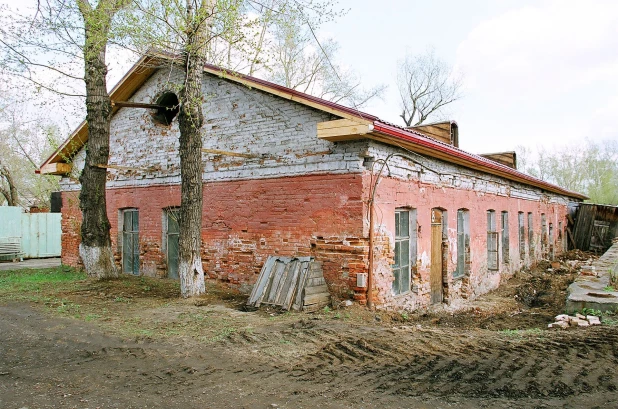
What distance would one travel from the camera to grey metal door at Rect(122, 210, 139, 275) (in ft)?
40.6

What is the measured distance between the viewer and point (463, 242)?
1216cm

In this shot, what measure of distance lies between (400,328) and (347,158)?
315 cm

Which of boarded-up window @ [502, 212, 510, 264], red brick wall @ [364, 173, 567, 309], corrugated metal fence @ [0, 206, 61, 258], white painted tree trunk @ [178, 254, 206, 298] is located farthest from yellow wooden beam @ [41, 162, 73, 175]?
boarded-up window @ [502, 212, 510, 264]

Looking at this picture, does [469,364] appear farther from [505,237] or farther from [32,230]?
[32,230]

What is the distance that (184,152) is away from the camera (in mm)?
8594

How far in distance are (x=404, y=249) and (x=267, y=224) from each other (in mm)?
2886

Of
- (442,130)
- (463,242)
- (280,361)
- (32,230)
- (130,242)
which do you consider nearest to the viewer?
(280,361)

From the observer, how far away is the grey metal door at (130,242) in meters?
12.4

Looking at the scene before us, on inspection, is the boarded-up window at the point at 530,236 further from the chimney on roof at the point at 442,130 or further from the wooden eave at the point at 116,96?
the wooden eave at the point at 116,96

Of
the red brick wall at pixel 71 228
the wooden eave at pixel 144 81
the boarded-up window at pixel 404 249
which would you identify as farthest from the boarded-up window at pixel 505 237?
the red brick wall at pixel 71 228

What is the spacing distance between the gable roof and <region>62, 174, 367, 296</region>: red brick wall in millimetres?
945

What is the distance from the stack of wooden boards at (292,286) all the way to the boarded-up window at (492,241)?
7847 mm

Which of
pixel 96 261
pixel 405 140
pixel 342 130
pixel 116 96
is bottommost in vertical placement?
pixel 96 261

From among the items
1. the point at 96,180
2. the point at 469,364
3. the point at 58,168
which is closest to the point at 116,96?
the point at 96,180
